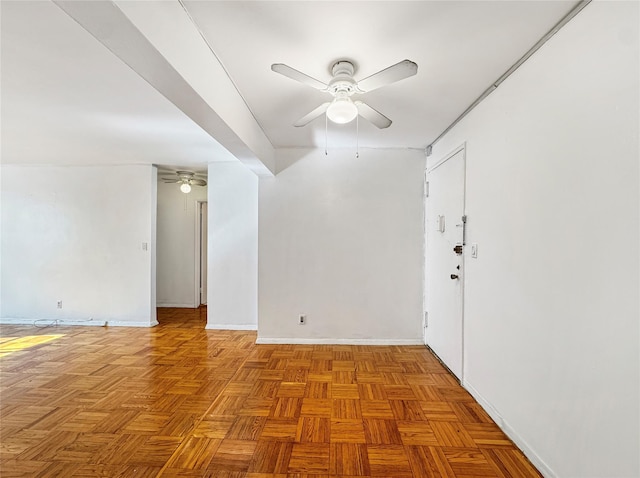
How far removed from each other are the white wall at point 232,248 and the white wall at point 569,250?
307 centimetres

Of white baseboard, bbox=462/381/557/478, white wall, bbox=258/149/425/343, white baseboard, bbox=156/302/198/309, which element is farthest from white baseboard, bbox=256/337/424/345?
white baseboard, bbox=156/302/198/309

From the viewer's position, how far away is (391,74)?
1.67 metres

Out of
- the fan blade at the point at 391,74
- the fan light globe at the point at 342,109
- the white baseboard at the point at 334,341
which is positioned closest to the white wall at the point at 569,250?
the fan blade at the point at 391,74

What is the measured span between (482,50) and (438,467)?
2.32 metres

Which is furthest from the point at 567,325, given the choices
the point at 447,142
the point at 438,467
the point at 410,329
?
the point at 410,329

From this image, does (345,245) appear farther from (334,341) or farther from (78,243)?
(78,243)

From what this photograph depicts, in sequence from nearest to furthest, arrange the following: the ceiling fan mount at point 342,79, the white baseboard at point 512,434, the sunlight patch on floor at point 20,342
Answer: the white baseboard at point 512,434
the ceiling fan mount at point 342,79
the sunlight patch on floor at point 20,342

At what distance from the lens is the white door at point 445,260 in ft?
9.12

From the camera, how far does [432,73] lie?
6.86 feet

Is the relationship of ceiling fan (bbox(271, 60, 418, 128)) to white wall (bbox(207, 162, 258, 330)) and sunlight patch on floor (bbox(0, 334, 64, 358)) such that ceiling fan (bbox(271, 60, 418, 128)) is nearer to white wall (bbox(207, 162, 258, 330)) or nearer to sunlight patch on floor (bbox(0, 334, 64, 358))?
white wall (bbox(207, 162, 258, 330))

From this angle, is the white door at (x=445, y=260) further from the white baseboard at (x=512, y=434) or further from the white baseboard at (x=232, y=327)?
the white baseboard at (x=232, y=327)

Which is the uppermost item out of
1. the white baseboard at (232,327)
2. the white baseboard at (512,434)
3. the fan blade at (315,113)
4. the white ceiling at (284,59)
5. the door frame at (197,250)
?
the white ceiling at (284,59)

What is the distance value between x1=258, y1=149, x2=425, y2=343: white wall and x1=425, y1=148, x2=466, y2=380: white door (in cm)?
23

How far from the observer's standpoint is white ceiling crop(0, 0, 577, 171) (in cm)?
154
